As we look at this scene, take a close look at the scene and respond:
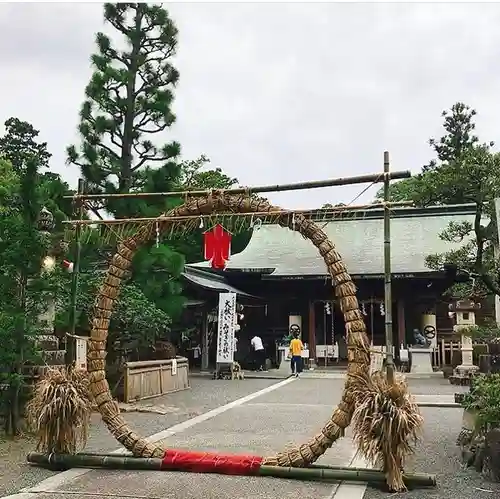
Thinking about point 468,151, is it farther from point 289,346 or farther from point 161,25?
point 289,346

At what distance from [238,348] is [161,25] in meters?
12.6

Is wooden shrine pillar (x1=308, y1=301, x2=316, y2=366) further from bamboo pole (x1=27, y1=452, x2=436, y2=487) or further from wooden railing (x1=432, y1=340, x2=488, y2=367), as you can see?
bamboo pole (x1=27, y1=452, x2=436, y2=487)

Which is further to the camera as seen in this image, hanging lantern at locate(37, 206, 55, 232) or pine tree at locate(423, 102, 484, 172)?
pine tree at locate(423, 102, 484, 172)

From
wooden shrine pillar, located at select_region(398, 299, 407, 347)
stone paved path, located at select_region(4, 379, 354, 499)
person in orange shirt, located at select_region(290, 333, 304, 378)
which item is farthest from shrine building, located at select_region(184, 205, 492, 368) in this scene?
stone paved path, located at select_region(4, 379, 354, 499)

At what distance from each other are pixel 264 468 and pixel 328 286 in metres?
16.7

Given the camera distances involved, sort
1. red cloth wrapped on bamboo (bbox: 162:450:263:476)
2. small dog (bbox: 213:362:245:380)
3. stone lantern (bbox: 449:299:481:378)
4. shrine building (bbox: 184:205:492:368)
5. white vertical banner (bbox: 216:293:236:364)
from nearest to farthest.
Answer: red cloth wrapped on bamboo (bbox: 162:450:263:476)
stone lantern (bbox: 449:299:481:378)
white vertical banner (bbox: 216:293:236:364)
small dog (bbox: 213:362:245:380)
shrine building (bbox: 184:205:492:368)

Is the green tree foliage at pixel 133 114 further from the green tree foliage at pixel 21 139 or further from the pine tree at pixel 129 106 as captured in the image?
the green tree foliage at pixel 21 139

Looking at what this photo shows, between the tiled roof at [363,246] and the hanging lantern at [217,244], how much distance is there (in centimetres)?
1444

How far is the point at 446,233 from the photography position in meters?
11.2

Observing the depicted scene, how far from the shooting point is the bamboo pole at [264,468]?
5445 millimetres

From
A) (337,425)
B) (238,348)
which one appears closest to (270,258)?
(238,348)

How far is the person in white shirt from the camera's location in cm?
2067

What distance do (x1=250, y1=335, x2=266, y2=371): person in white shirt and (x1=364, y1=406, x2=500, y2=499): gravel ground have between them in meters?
11.5

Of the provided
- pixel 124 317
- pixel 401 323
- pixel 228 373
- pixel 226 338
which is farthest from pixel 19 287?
pixel 401 323
